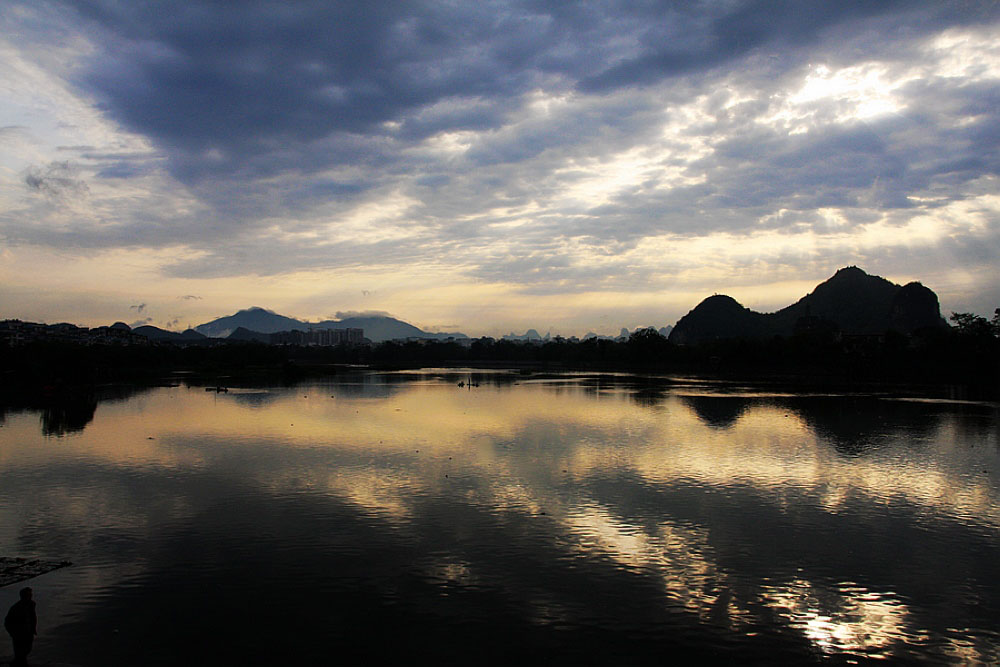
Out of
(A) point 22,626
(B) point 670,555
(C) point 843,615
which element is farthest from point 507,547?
(A) point 22,626

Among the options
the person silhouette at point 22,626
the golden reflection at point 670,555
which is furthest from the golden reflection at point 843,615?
the person silhouette at point 22,626

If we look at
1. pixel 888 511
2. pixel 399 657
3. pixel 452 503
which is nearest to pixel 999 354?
pixel 888 511

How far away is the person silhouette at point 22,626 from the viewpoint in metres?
9.69

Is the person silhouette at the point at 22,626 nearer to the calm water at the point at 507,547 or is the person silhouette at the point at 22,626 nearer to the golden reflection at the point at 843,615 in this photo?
the calm water at the point at 507,547

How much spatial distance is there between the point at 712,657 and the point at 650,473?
1399cm

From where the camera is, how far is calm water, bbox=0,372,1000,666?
11.1 m

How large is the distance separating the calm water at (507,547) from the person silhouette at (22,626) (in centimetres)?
65

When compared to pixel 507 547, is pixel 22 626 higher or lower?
higher

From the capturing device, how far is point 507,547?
51.0ft

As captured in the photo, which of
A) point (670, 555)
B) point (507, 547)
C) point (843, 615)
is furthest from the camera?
point (507, 547)

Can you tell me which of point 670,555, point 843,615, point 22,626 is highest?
point 22,626

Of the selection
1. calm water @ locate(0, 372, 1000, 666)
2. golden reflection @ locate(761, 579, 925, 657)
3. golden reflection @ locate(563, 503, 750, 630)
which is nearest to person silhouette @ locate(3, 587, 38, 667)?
calm water @ locate(0, 372, 1000, 666)

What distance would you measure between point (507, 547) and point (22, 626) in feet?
31.9

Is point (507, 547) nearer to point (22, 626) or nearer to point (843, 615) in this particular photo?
point (843, 615)
